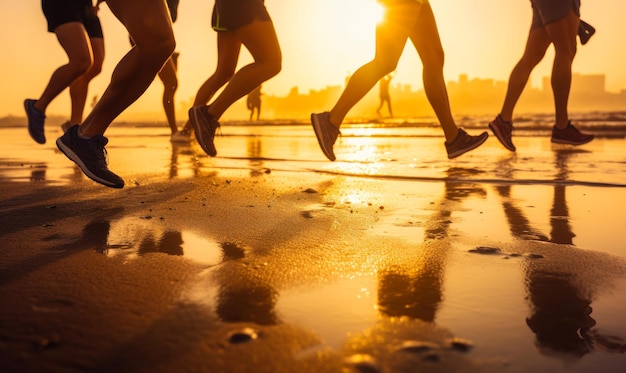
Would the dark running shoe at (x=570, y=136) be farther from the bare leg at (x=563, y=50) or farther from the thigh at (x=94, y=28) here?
the thigh at (x=94, y=28)

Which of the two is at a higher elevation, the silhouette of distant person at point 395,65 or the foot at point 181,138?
the silhouette of distant person at point 395,65

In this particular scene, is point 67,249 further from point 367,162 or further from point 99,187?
point 367,162

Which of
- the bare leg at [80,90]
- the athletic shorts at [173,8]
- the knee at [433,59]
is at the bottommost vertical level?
the bare leg at [80,90]

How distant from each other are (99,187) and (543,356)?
3286 millimetres

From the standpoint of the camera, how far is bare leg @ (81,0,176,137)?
9.56ft

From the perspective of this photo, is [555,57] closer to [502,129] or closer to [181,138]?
[502,129]

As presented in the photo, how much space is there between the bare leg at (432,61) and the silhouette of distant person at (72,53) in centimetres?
247

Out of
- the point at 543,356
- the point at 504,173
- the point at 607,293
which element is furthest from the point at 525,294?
the point at 504,173

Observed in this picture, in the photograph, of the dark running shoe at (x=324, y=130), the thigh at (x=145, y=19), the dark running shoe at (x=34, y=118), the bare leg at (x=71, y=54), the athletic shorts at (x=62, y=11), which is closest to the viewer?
the thigh at (x=145, y=19)

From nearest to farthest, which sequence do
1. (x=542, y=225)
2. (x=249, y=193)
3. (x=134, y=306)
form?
(x=134, y=306) → (x=542, y=225) → (x=249, y=193)

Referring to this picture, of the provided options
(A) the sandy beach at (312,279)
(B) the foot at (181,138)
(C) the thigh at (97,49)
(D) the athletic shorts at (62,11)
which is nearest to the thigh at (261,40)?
(A) the sandy beach at (312,279)

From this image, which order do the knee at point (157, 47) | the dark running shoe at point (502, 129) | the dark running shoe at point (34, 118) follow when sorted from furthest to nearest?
1. the dark running shoe at point (502, 129)
2. the dark running shoe at point (34, 118)
3. the knee at point (157, 47)

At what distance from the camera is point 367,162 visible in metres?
5.80

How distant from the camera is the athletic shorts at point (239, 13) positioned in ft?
13.1
